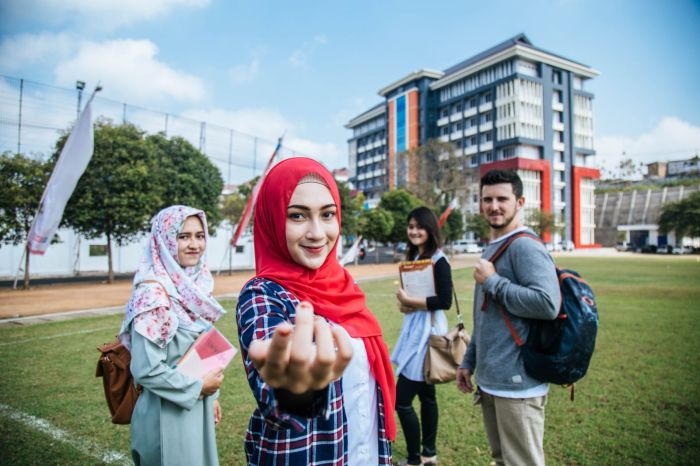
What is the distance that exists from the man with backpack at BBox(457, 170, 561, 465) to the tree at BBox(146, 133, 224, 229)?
18.0 m

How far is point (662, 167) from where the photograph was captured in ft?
284

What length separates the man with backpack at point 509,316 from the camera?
7.10ft

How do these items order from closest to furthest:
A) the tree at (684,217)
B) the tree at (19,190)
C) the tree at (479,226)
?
the tree at (19,190)
the tree at (479,226)
the tree at (684,217)

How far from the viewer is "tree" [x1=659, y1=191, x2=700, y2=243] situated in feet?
158

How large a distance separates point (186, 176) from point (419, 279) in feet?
61.1

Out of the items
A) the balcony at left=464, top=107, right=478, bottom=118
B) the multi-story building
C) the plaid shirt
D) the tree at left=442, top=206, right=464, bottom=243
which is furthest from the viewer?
the balcony at left=464, top=107, right=478, bottom=118

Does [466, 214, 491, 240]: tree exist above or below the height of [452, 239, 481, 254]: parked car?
above

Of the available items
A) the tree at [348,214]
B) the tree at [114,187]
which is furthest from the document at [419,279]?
the tree at [348,214]

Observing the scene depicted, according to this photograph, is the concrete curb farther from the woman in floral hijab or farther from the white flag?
the woman in floral hijab

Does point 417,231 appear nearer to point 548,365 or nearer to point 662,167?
point 548,365

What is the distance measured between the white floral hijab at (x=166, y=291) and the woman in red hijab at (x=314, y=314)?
0.87 metres

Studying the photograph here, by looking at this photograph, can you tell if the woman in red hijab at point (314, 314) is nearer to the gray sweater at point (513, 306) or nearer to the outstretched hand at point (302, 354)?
the outstretched hand at point (302, 354)

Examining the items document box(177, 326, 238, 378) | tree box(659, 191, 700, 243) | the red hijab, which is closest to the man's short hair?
the red hijab

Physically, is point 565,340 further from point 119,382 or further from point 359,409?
point 119,382
